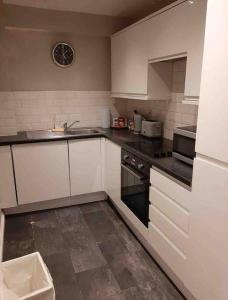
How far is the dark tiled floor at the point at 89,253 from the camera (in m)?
1.76

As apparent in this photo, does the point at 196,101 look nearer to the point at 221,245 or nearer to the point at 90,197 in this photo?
the point at 221,245

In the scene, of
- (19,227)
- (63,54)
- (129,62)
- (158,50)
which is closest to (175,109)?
(158,50)

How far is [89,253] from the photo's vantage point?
2.15 metres

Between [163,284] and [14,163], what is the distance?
184 centimetres

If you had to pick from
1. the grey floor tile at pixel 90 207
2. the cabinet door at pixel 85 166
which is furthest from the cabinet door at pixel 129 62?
the grey floor tile at pixel 90 207

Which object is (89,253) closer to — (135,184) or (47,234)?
(47,234)

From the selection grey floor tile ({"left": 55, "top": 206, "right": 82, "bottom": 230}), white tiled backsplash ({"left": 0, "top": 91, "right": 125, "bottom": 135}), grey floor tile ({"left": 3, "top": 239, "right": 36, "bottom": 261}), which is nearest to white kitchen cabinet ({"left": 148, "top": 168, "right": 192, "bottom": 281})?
grey floor tile ({"left": 55, "top": 206, "right": 82, "bottom": 230})

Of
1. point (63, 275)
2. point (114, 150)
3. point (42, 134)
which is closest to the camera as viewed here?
point (63, 275)

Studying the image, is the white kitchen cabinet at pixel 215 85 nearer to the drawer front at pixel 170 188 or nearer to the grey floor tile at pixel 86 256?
the drawer front at pixel 170 188

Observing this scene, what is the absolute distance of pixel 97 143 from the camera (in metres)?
2.90

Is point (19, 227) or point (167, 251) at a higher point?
point (167, 251)

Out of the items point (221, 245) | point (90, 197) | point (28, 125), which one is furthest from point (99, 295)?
point (28, 125)

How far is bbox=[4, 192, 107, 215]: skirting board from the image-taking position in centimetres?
281

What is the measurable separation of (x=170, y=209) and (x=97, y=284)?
80cm
